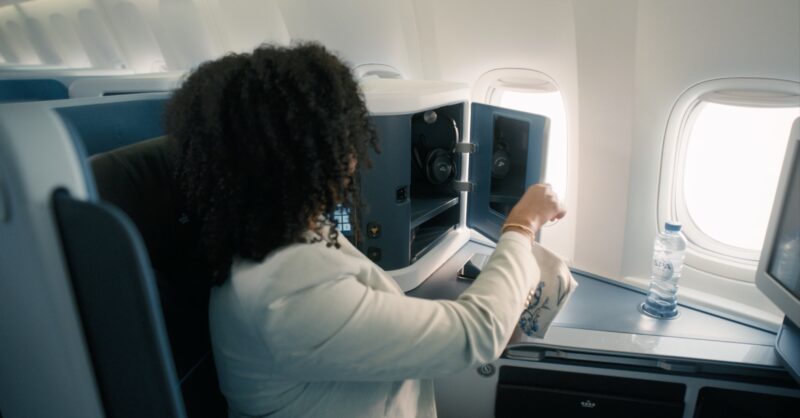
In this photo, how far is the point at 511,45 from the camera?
253 centimetres

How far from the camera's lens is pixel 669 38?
1970 mm

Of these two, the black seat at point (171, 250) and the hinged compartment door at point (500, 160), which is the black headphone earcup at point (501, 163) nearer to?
the hinged compartment door at point (500, 160)

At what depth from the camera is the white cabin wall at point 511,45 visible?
234cm

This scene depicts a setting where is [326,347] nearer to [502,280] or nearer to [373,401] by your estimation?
[373,401]

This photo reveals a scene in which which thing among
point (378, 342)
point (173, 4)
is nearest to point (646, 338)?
point (378, 342)

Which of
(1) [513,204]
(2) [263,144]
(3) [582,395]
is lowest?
(3) [582,395]

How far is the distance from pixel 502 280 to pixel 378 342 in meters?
0.35

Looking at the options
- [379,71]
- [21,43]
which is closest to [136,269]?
[379,71]

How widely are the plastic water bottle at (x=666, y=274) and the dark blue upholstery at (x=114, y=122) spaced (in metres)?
1.80

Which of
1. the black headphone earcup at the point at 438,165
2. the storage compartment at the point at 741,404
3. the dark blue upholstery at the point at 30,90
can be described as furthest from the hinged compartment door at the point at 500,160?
the dark blue upholstery at the point at 30,90

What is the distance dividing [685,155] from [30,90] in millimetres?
4600

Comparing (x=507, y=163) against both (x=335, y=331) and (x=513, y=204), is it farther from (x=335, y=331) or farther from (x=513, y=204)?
(x=335, y=331)

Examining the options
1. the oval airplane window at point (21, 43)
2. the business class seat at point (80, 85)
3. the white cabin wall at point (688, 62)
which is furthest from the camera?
the oval airplane window at point (21, 43)

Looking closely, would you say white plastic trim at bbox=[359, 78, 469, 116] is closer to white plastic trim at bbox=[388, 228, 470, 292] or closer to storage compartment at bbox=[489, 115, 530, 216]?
storage compartment at bbox=[489, 115, 530, 216]
